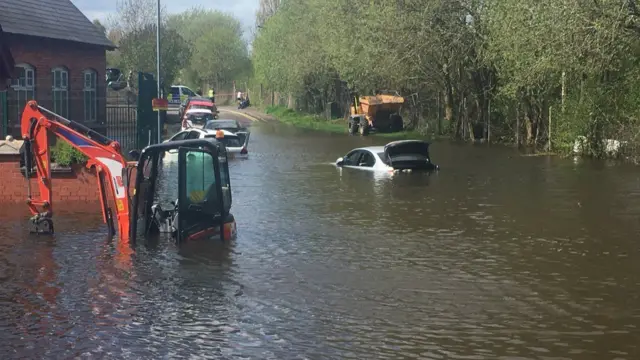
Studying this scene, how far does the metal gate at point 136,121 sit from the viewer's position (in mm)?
28469

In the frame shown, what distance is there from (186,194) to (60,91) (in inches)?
870

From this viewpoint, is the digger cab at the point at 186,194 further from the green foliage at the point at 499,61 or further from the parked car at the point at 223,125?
the parked car at the point at 223,125

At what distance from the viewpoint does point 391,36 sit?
3841 cm

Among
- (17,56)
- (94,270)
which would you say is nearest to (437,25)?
(17,56)

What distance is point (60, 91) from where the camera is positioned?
111 feet

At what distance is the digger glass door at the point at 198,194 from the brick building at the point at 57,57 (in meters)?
15.8

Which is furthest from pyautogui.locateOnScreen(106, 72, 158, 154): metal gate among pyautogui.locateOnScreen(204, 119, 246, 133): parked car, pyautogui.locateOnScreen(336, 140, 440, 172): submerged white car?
pyautogui.locateOnScreen(336, 140, 440, 172): submerged white car

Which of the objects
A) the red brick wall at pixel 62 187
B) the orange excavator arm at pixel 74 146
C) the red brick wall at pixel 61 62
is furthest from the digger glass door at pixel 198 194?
the red brick wall at pixel 61 62

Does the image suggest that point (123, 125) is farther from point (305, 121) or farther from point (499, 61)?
point (305, 121)

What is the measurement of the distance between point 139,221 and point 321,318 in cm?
614

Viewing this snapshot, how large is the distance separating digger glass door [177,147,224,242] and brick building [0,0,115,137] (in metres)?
15.8

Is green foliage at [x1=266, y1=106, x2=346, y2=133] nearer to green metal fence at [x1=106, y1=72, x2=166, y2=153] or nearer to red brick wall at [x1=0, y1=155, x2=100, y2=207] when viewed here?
green metal fence at [x1=106, y1=72, x2=166, y2=153]

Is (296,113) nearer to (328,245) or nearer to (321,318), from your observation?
(328,245)

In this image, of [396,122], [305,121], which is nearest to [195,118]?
[396,122]
